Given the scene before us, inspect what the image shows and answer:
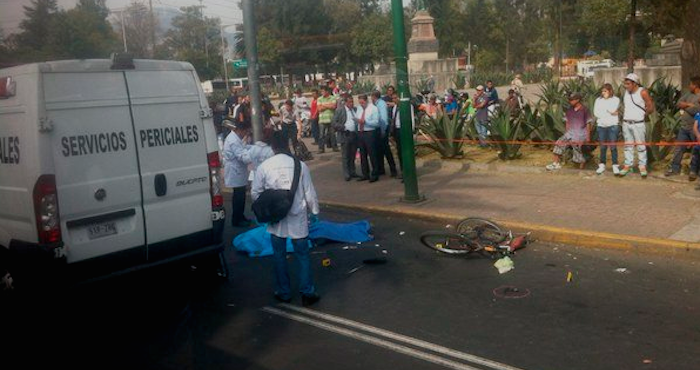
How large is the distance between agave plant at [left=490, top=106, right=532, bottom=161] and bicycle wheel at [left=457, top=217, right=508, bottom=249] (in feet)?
17.4

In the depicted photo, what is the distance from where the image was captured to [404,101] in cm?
1020

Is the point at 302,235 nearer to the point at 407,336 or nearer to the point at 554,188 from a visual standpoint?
the point at 407,336

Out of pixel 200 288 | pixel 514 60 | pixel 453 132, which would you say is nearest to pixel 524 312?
pixel 200 288

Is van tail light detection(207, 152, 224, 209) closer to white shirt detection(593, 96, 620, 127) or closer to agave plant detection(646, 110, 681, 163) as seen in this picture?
white shirt detection(593, 96, 620, 127)

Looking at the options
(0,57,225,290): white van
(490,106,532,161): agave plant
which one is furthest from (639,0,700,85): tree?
(0,57,225,290): white van

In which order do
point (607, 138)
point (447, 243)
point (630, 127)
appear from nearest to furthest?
point (447, 243)
point (630, 127)
point (607, 138)

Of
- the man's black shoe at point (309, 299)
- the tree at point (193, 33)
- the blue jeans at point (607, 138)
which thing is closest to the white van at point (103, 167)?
the man's black shoe at point (309, 299)

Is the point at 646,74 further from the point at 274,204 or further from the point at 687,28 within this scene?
the point at 274,204

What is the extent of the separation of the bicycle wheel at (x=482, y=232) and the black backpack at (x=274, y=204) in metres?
2.60

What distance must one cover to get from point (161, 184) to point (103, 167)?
1.90 ft

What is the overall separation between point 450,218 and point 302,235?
Result: 3.71 metres

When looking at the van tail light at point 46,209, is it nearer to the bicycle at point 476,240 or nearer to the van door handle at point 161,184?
the van door handle at point 161,184

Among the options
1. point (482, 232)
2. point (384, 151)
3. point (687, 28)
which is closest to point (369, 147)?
point (384, 151)

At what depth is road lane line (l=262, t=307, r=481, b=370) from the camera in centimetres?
482
